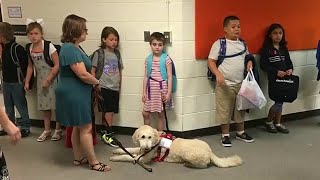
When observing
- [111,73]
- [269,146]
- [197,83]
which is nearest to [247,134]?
[269,146]

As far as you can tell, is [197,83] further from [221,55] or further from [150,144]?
[150,144]

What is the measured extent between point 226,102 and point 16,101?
7.55ft

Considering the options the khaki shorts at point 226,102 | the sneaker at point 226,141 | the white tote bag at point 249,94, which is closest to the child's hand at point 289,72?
the white tote bag at point 249,94

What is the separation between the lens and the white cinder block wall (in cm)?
371

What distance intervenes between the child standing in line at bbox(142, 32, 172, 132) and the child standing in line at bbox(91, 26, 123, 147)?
35 centimetres

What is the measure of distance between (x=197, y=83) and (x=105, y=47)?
3.38 feet

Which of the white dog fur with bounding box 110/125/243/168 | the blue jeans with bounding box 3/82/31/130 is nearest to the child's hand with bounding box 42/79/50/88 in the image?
the blue jeans with bounding box 3/82/31/130

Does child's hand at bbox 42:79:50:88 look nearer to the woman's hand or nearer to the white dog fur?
the woman's hand

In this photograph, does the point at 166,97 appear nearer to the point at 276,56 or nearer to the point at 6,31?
the point at 276,56

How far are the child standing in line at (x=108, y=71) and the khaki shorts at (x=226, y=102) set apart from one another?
1072 millimetres

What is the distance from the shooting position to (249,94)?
3637 millimetres

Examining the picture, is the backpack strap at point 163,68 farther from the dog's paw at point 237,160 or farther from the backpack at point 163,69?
the dog's paw at point 237,160

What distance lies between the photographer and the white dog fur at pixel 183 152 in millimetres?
3164

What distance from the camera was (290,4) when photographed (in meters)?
4.25
